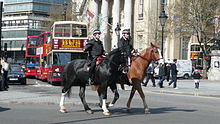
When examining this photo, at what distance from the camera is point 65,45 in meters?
31.0

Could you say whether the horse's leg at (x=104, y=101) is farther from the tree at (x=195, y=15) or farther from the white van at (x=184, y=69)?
the white van at (x=184, y=69)

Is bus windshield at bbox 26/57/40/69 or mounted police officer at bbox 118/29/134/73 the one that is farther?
bus windshield at bbox 26/57/40/69

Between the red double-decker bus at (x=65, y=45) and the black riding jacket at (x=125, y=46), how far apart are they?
55.9 ft

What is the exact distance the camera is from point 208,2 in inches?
2024

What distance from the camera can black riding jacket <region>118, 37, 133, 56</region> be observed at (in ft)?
44.4

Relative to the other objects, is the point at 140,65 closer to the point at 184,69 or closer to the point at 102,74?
the point at 102,74

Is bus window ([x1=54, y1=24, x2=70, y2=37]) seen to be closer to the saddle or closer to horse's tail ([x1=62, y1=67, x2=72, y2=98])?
horse's tail ([x1=62, y1=67, x2=72, y2=98])

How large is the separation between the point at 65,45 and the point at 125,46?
17736 millimetres

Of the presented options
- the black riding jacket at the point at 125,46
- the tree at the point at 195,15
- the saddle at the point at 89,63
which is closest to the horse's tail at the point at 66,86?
the saddle at the point at 89,63

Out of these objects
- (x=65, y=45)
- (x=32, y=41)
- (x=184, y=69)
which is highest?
(x=32, y=41)

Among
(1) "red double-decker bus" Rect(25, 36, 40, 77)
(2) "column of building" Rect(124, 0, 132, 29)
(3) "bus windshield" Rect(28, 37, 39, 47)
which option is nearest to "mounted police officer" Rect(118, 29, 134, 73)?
(1) "red double-decker bus" Rect(25, 36, 40, 77)

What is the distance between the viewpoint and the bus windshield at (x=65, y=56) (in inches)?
1216

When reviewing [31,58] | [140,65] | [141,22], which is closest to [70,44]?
[140,65]

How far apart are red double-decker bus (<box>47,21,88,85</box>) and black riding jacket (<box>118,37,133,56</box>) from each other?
1702 cm
